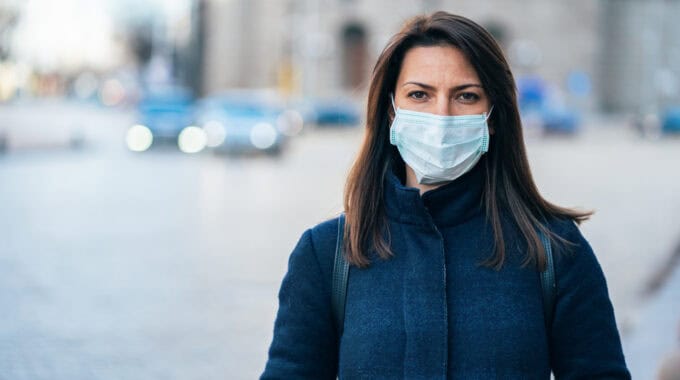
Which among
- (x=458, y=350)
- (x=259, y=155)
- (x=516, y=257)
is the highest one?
(x=516, y=257)

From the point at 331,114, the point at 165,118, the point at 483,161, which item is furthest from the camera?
the point at 331,114

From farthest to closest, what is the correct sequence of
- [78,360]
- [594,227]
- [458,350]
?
[594,227] → [78,360] → [458,350]

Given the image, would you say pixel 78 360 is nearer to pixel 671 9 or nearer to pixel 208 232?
pixel 208 232

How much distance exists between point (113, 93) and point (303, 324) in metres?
78.0

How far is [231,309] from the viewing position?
9062 mm

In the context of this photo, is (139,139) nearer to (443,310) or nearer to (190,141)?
(190,141)

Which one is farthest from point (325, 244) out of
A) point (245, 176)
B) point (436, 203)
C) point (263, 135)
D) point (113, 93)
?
point (113, 93)

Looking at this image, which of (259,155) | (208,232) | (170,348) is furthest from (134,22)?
(170,348)

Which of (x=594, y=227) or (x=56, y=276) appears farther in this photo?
(x=594, y=227)

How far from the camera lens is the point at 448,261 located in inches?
104

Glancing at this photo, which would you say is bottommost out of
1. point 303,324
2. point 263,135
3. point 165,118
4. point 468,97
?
point 263,135

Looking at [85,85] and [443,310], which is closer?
[443,310]

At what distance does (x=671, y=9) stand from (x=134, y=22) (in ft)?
137

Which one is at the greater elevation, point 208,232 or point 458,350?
point 458,350
